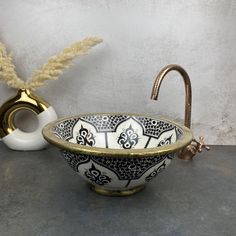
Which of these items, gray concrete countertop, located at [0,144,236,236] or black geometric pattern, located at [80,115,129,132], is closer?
gray concrete countertop, located at [0,144,236,236]

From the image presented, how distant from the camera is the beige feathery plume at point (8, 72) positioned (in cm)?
90

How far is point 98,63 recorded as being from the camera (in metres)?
0.98

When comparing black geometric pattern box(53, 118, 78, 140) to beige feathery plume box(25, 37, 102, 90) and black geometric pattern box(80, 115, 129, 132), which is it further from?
beige feathery plume box(25, 37, 102, 90)

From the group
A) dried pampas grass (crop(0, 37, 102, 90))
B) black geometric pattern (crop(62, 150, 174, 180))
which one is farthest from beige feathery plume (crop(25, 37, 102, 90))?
black geometric pattern (crop(62, 150, 174, 180))

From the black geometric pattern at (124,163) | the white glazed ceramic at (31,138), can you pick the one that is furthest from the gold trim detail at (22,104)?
the black geometric pattern at (124,163)

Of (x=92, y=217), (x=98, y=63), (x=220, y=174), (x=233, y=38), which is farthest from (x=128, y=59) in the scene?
(x=92, y=217)

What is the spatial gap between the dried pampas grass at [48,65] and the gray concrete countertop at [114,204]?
228 mm

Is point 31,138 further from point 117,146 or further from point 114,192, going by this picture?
point 114,192

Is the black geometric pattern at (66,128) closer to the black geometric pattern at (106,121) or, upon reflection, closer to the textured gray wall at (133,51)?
the black geometric pattern at (106,121)

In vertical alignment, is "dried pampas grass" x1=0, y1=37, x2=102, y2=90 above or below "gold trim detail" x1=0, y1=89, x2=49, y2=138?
above

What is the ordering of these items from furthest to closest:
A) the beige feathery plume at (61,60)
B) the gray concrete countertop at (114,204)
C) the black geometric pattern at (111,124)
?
the beige feathery plume at (61,60), the black geometric pattern at (111,124), the gray concrete countertop at (114,204)

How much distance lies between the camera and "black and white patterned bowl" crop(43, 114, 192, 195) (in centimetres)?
59

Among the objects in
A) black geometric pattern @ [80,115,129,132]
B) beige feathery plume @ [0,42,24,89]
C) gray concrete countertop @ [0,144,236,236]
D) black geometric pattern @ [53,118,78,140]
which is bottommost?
Result: gray concrete countertop @ [0,144,236,236]

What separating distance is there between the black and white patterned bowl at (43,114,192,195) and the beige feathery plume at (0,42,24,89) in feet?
0.73
